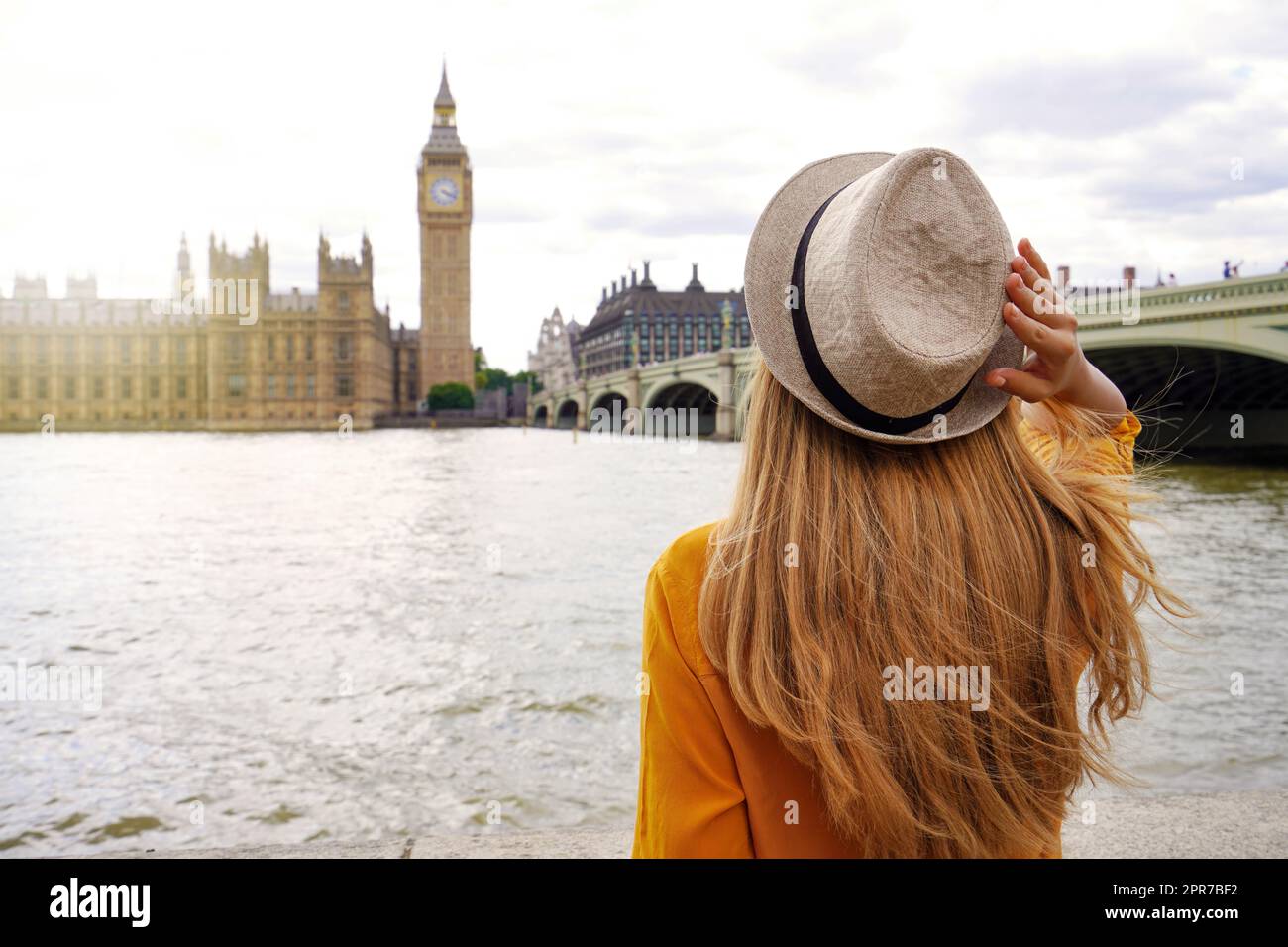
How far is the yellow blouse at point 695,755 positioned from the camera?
1002mm

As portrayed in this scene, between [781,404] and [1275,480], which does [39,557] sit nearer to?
[781,404]

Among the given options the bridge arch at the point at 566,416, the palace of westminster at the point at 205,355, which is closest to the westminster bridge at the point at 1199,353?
the bridge arch at the point at 566,416

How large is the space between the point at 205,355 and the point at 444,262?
2435cm

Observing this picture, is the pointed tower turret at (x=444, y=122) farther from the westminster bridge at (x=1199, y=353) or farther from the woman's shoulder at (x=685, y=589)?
the woman's shoulder at (x=685, y=589)

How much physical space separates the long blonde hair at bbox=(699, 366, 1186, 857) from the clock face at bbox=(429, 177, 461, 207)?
320 ft

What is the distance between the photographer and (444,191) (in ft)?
308

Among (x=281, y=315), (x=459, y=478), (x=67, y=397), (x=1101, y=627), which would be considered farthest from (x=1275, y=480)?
(x=67, y=397)

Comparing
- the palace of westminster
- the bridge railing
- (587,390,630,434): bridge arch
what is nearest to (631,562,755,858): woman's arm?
the bridge railing

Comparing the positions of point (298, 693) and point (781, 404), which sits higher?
point (781, 404)

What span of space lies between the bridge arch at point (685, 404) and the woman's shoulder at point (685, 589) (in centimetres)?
3912

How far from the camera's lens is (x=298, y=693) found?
553cm

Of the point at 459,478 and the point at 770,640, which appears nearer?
the point at 770,640

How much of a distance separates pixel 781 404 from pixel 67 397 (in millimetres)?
82696
